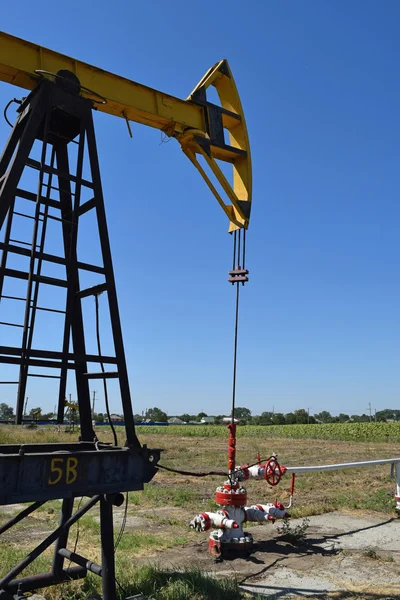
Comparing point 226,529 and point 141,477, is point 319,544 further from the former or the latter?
point 141,477

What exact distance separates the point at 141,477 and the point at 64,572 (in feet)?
4.99

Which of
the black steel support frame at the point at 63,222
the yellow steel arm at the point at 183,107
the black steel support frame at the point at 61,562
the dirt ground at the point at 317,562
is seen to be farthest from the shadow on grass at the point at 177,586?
the yellow steel arm at the point at 183,107

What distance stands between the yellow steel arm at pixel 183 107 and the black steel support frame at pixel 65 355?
1.13 feet

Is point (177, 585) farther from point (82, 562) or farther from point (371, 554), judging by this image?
point (371, 554)

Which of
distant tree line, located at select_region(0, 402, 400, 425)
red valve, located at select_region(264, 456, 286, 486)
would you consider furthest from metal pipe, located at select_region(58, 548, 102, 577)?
distant tree line, located at select_region(0, 402, 400, 425)

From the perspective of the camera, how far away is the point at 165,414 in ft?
445

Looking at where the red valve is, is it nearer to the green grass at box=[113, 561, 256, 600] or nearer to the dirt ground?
the dirt ground

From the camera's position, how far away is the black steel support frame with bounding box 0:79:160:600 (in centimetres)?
402

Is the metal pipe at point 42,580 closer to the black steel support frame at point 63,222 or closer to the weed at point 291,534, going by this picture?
the black steel support frame at point 63,222

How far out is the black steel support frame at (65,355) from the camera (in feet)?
13.2

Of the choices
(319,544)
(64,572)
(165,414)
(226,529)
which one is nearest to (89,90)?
(64,572)

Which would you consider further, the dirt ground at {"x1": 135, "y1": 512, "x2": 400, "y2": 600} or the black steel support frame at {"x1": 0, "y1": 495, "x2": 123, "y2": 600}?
the dirt ground at {"x1": 135, "y1": 512, "x2": 400, "y2": 600}

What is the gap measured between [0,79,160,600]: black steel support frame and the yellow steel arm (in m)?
0.35

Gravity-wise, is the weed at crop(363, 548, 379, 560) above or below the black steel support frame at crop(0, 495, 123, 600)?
below
